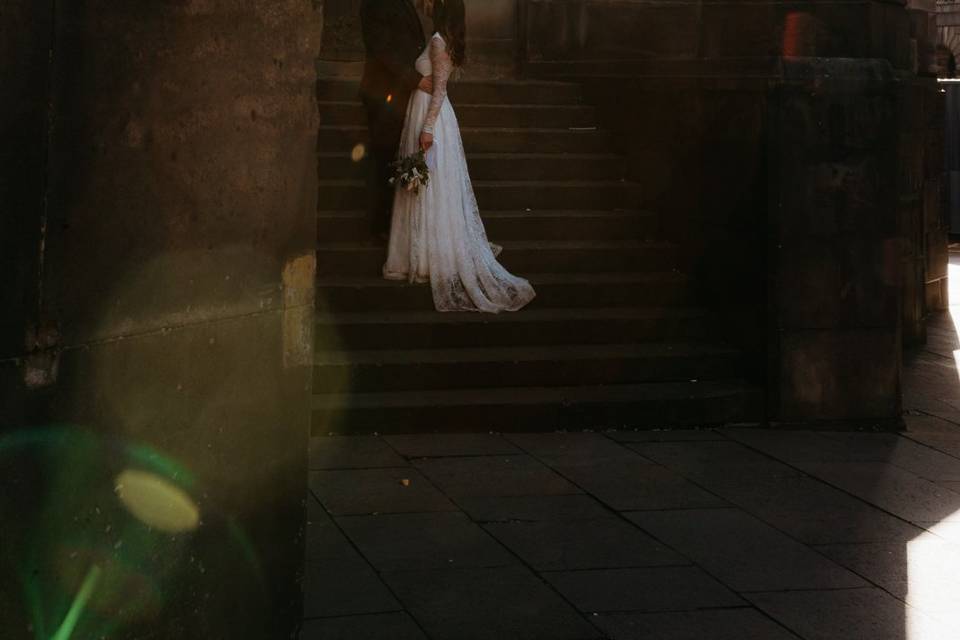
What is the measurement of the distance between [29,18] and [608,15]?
997 cm

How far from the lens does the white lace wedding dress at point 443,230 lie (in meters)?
9.42

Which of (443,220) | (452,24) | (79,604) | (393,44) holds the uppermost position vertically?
(452,24)

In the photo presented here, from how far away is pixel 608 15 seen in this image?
1267cm

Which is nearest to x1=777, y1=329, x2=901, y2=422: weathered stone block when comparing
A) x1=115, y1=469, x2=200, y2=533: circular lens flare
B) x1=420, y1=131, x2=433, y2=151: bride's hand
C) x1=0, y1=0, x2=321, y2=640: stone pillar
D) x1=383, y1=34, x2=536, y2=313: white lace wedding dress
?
x1=383, y1=34, x2=536, y2=313: white lace wedding dress

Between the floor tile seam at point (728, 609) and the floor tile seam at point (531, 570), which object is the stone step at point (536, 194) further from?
the floor tile seam at point (728, 609)

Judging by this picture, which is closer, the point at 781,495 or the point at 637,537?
the point at 637,537

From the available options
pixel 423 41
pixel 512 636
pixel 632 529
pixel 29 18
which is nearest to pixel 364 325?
pixel 423 41

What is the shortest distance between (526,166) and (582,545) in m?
5.49

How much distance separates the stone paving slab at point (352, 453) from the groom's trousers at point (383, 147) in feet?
7.50

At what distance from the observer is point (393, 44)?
9.69 metres

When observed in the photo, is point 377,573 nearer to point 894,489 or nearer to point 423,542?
point 423,542

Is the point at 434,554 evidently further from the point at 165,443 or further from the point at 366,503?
the point at 165,443

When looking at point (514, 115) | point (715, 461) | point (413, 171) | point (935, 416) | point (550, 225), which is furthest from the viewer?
point (514, 115)

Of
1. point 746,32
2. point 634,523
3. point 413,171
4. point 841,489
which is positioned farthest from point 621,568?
point 746,32
